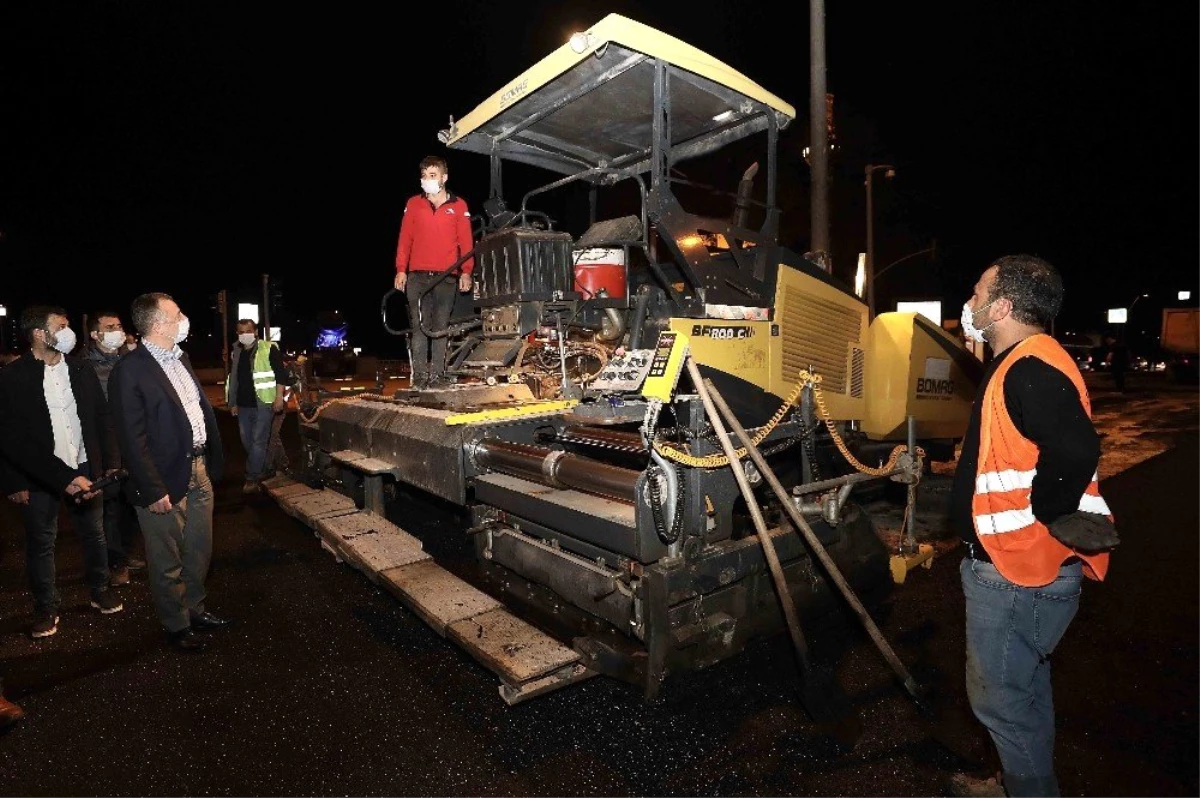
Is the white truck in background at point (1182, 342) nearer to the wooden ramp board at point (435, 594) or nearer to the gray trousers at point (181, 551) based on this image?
the wooden ramp board at point (435, 594)

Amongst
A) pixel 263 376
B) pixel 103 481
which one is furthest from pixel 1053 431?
pixel 263 376

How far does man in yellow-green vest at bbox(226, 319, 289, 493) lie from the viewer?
826 centimetres

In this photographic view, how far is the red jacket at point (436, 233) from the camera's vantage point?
589 cm

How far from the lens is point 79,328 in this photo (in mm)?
52656

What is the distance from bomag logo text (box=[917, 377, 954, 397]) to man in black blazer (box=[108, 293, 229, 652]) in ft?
18.0

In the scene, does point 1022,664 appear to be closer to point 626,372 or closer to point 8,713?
point 626,372

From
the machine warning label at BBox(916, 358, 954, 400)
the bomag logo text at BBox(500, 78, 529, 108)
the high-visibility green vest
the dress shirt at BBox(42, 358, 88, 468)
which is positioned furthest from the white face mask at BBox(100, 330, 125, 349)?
the machine warning label at BBox(916, 358, 954, 400)

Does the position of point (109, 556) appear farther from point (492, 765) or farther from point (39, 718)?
point (492, 765)

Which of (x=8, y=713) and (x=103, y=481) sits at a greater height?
(x=103, y=481)

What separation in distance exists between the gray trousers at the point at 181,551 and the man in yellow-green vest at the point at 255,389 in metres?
4.11

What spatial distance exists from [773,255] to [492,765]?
11.3 feet

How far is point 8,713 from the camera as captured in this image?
3.27 meters

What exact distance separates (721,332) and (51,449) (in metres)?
4.34

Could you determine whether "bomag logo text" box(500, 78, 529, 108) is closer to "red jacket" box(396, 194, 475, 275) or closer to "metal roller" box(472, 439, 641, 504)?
"red jacket" box(396, 194, 475, 275)
